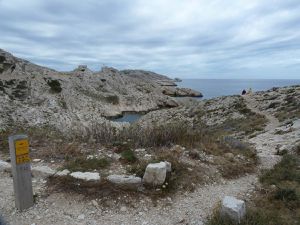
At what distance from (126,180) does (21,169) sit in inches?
91.7

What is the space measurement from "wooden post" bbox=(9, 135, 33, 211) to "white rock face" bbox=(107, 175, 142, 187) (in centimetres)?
184

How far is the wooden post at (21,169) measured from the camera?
557 cm

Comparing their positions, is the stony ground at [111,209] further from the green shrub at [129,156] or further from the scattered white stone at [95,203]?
the green shrub at [129,156]

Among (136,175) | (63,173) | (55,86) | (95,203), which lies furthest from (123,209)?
(55,86)

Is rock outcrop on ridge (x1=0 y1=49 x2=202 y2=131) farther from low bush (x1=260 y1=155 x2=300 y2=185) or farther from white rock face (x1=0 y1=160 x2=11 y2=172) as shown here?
low bush (x1=260 y1=155 x2=300 y2=185)

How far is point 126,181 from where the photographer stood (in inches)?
272

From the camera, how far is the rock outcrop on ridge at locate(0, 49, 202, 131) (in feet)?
119

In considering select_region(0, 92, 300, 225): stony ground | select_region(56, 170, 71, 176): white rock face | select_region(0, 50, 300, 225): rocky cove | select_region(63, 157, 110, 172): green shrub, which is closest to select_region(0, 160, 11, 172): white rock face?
select_region(0, 50, 300, 225): rocky cove

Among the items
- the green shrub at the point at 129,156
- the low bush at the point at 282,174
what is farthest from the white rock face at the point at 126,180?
the low bush at the point at 282,174

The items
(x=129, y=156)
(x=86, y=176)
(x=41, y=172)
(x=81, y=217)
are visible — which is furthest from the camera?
(x=129, y=156)

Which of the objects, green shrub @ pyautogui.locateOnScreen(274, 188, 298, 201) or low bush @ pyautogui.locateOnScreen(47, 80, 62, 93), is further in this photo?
low bush @ pyautogui.locateOnScreen(47, 80, 62, 93)

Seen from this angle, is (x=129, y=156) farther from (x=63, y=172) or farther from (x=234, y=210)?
(x=234, y=210)

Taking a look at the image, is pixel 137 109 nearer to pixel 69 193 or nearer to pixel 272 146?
pixel 272 146

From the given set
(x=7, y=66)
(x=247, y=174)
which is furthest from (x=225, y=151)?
(x=7, y=66)
